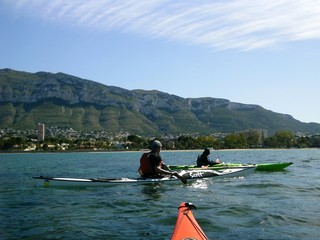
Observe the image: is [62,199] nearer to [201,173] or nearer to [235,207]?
[235,207]

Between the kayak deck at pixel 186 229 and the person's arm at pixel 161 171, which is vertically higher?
the person's arm at pixel 161 171

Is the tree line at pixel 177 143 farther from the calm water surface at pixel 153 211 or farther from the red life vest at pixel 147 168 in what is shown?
the calm water surface at pixel 153 211

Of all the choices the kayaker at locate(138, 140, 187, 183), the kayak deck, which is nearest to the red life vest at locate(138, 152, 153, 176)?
the kayaker at locate(138, 140, 187, 183)

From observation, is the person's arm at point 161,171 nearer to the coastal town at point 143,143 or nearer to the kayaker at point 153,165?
the kayaker at point 153,165

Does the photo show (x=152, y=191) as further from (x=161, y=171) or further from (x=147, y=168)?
→ (x=147, y=168)

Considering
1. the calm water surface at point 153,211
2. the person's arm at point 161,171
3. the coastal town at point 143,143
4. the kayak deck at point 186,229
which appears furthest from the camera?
the coastal town at point 143,143

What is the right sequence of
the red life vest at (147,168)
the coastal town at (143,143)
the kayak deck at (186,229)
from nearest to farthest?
the kayak deck at (186,229), the red life vest at (147,168), the coastal town at (143,143)

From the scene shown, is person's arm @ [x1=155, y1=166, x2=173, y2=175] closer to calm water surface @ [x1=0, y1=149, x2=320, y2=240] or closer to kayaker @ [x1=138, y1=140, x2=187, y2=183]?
kayaker @ [x1=138, y1=140, x2=187, y2=183]

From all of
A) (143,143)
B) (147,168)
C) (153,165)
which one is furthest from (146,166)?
(143,143)

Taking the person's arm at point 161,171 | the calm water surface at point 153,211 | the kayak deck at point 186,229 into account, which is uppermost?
the person's arm at point 161,171

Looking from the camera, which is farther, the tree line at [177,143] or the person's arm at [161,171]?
the tree line at [177,143]

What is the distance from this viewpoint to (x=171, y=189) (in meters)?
19.5

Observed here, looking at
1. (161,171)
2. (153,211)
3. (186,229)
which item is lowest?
(153,211)

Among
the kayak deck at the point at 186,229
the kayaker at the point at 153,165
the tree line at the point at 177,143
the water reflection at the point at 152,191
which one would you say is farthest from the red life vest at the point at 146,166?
the tree line at the point at 177,143
